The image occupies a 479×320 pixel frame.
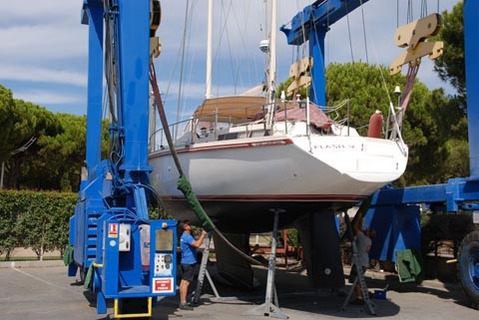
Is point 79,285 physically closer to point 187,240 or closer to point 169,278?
point 187,240

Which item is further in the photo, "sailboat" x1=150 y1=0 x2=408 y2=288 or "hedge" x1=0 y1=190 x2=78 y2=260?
"hedge" x1=0 y1=190 x2=78 y2=260

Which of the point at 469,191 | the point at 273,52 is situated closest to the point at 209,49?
the point at 273,52

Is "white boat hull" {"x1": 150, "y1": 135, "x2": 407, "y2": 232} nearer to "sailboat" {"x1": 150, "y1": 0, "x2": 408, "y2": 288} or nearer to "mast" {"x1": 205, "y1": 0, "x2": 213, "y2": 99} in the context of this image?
"sailboat" {"x1": 150, "y1": 0, "x2": 408, "y2": 288}

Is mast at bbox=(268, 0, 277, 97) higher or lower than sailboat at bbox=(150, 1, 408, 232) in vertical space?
higher

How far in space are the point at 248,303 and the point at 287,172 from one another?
8.43 ft

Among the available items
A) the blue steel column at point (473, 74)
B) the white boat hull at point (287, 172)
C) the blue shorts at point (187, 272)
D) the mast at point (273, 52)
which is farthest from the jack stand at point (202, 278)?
the blue steel column at point (473, 74)

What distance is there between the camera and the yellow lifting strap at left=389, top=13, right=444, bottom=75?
992 cm

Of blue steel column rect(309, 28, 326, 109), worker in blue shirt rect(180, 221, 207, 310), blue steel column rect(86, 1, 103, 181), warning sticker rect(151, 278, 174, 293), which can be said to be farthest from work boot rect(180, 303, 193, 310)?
blue steel column rect(309, 28, 326, 109)

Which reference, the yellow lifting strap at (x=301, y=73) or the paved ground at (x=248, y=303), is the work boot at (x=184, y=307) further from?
the yellow lifting strap at (x=301, y=73)

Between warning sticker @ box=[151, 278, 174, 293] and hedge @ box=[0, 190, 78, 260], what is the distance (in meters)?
10.8

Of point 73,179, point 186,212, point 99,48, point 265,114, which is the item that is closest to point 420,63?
point 265,114

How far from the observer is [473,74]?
9883 millimetres

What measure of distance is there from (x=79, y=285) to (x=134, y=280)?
17.2ft

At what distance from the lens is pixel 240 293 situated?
10773mm
